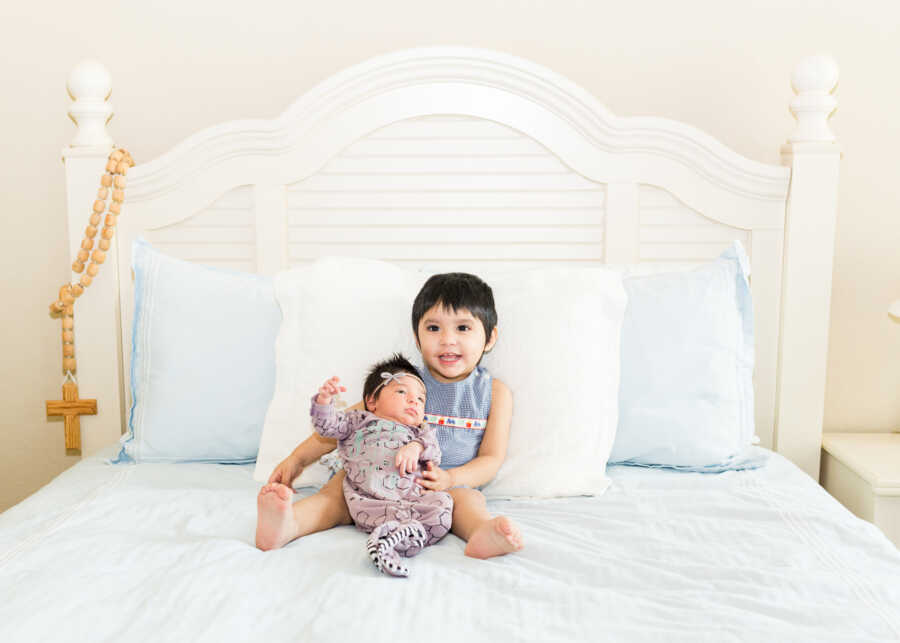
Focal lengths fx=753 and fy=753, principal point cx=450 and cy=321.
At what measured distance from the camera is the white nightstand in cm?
152

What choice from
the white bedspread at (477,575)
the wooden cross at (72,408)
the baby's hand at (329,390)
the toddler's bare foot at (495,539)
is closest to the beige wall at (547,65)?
the wooden cross at (72,408)

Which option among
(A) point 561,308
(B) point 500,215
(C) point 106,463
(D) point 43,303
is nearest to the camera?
(A) point 561,308

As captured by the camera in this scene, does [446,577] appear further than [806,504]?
No

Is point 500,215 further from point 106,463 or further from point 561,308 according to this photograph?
point 106,463

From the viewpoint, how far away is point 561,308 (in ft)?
4.72

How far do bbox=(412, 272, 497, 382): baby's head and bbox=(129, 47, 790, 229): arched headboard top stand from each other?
0.56m

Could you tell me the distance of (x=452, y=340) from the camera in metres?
1.34

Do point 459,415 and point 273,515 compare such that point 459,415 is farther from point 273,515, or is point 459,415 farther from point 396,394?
point 273,515

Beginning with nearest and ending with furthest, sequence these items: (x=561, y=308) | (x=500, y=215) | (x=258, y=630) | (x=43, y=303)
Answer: (x=258, y=630) → (x=561, y=308) → (x=500, y=215) → (x=43, y=303)

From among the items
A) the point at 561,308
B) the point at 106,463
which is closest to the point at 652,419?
the point at 561,308

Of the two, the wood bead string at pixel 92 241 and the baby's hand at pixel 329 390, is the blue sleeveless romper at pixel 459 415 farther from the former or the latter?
the wood bead string at pixel 92 241

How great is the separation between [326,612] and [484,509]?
38cm

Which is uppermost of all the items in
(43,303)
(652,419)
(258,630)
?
(43,303)

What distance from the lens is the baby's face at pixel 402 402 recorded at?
1293 mm
